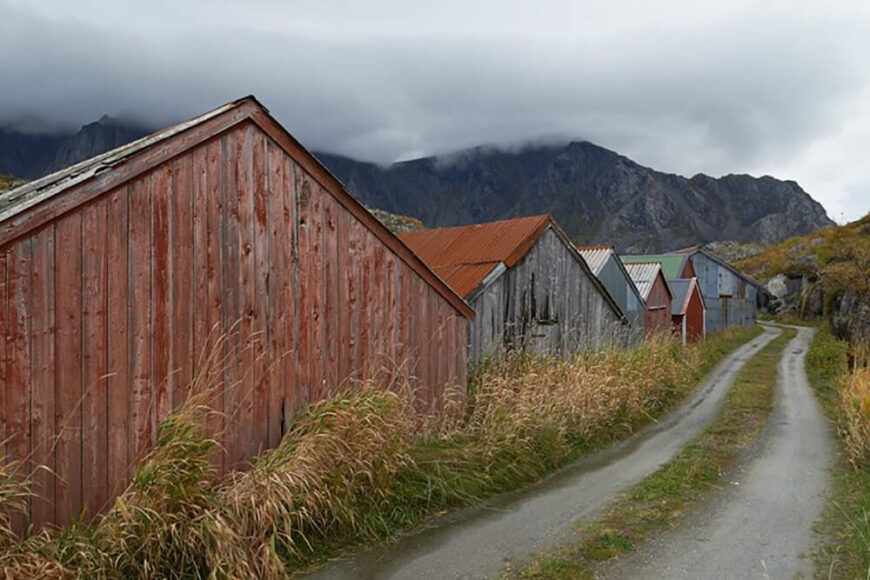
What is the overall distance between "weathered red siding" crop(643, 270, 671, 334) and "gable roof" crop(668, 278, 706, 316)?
2.59 meters

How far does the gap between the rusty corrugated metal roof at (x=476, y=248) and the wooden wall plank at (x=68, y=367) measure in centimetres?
720

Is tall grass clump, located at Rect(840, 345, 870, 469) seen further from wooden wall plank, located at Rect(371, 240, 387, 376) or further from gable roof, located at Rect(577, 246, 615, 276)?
gable roof, located at Rect(577, 246, 615, 276)

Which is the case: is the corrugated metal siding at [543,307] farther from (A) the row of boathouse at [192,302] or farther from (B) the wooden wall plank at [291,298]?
(B) the wooden wall plank at [291,298]

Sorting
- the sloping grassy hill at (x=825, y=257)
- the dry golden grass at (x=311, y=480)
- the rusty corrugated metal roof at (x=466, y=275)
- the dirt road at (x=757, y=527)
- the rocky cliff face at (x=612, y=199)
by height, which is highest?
the rocky cliff face at (x=612, y=199)

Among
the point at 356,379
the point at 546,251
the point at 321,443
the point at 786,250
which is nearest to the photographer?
the point at 321,443

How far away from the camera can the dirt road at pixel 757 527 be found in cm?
504

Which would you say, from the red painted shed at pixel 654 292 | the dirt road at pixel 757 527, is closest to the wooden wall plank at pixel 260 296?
the dirt road at pixel 757 527

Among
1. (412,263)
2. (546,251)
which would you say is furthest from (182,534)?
(546,251)

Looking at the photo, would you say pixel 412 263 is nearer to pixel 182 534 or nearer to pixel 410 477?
pixel 410 477

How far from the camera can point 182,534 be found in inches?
170

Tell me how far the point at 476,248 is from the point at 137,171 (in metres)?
8.66

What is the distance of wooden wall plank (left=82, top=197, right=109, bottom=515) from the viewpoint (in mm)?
4695

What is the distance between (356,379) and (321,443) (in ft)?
5.25

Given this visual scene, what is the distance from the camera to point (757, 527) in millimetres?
6055
